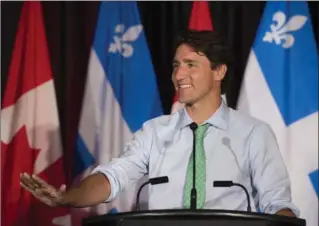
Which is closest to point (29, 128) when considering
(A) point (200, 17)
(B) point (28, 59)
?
(B) point (28, 59)

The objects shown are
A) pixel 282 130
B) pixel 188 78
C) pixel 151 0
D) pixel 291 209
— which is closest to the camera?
pixel 291 209

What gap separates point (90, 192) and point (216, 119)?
52cm

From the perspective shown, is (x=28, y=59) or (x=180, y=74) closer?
(x=180, y=74)

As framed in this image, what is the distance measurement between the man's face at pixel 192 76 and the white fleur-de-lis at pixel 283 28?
1.12 meters

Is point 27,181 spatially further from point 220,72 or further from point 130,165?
point 220,72

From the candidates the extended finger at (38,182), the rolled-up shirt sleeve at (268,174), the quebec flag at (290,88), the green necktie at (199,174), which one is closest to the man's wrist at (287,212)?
the rolled-up shirt sleeve at (268,174)

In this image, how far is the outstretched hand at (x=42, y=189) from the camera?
173cm

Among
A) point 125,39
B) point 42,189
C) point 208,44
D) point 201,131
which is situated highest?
point 125,39

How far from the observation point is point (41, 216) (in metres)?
3.26

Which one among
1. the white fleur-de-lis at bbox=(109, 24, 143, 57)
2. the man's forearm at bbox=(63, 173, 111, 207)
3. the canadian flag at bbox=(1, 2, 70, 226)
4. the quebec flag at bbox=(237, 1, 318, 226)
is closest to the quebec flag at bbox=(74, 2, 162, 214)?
the white fleur-de-lis at bbox=(109, 24, 143, 57)

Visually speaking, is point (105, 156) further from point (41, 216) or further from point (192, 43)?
point (192, 43)

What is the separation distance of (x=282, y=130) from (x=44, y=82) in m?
1.23

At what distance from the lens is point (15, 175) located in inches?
129

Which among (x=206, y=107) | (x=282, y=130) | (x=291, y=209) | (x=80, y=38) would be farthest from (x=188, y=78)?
(x=80, y=38)
